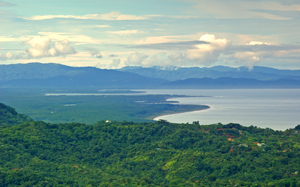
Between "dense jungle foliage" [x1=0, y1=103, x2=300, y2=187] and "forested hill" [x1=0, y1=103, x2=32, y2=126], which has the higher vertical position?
"forested hill" [x1=0, y1=103, x2=32, y2=126]

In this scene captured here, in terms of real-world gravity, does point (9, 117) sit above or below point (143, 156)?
above

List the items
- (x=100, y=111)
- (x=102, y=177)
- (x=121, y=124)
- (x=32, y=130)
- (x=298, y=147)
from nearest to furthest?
(x=102, y=177)
(x=298, y=147)
(x=32, y=130)
(x=121, y=124)
(x=100, y=111)

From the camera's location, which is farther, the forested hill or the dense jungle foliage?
the forested hill

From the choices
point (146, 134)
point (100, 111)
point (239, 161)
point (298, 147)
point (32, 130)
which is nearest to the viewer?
point (239, 161)

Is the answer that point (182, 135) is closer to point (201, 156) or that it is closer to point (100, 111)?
point (201, 156)

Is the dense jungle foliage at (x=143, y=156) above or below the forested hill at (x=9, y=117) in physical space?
below

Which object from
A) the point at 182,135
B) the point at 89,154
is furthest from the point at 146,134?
the point at 89,154

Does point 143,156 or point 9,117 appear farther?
point 9,117

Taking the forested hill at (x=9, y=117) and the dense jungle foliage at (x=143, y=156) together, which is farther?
the forested hill at (x=9, y=117)
